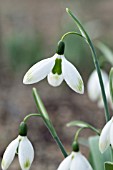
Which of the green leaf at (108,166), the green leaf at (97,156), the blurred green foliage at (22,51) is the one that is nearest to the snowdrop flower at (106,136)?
the green leaf at (108,166)

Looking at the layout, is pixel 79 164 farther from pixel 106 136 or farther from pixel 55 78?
pixel 55 78

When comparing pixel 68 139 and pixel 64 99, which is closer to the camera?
pixel 68 139

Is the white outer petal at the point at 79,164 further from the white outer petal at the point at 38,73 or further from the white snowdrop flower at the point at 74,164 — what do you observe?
the white outer petal at the point at 38,73

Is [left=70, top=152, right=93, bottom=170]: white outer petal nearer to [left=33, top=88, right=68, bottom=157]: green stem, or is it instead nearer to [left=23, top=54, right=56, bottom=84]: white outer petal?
[left=33, top=88, right=68, bottom=157]: green stem

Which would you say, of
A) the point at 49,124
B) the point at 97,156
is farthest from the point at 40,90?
the point at 49,124

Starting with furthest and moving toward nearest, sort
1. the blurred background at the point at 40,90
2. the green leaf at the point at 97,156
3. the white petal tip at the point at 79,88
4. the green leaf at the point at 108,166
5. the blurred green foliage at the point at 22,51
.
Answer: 1. the blurred green foliage at the point at 22,51
2. the blurred background at the point at 40,90
3. the green leaf at the point at 97,156
4. the green leaf at the point at 108,166
5. the white petal tip at the point at 79,88

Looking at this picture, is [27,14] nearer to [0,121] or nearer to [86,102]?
[86,102]

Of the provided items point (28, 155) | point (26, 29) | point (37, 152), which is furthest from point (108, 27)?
point (28, 155)
